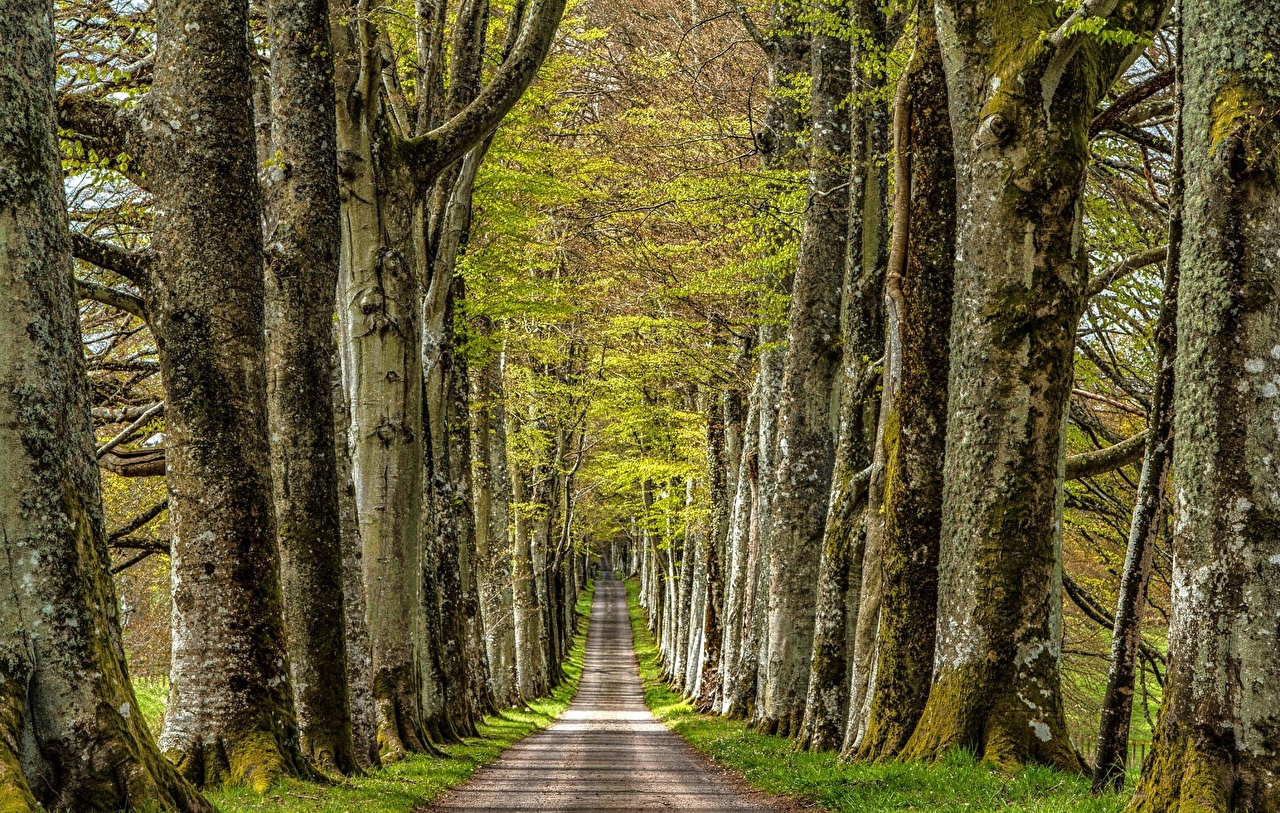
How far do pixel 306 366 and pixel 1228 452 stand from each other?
7624 millimetres

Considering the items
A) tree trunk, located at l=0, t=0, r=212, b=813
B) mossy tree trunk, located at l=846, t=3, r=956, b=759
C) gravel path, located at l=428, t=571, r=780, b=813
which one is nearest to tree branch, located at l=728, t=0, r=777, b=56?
mossy tree trunk, located at l=846, t=3, r=956, b=759

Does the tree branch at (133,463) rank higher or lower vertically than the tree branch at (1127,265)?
lower

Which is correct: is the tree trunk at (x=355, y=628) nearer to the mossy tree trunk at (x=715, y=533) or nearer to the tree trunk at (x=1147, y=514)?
the tree trunk at (x=1147, y=514)

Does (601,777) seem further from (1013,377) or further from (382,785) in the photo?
(1013,377)

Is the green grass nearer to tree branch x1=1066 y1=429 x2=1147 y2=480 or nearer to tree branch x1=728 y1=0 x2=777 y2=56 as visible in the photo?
tree branch x1=1066 y1=429 x2=1147 y2=480

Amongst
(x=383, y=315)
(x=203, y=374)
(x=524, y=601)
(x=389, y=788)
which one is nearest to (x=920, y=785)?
(x=389, y=788)

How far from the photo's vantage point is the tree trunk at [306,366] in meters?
9.99

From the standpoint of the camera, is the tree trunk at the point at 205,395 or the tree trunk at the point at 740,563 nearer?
the tree trunk at the point at 205,395

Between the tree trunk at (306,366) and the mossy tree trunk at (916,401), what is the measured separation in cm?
495

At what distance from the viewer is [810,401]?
1577cm

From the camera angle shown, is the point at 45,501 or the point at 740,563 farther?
the point at 740,563

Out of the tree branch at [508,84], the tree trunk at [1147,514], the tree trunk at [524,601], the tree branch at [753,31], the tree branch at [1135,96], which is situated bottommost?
the tree trunk at [524,601]

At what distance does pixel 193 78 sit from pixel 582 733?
17292 millimetres

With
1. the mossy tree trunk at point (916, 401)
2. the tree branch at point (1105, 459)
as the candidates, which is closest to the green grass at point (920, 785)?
the mossy tree trunk at point (916, 401)
